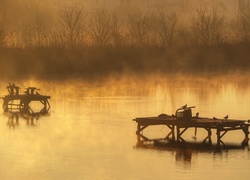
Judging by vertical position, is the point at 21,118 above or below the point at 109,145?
above

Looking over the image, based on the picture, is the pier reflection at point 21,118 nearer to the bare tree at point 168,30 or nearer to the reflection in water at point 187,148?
the reflection in water at point 187,148

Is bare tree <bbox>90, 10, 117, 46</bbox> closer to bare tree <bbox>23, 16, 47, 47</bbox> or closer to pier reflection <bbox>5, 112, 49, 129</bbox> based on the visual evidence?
bare tree <bbox>23, 16, 47, 47</bbox>

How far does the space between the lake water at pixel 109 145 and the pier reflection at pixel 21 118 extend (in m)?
0.11

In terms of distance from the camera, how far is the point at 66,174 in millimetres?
31641

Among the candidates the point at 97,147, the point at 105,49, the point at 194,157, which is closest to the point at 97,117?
the point at 97,147

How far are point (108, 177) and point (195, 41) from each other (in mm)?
103018

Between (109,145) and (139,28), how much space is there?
101989 millimetres

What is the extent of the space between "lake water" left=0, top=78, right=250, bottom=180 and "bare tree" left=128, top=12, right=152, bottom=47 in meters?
66.1

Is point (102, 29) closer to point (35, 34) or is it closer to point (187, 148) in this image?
point (35, 34)

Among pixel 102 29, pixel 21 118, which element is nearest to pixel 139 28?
pixel 102 29

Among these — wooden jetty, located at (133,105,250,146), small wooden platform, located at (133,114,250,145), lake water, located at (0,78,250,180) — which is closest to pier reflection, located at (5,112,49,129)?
lake water, located at (0,78,250,180)

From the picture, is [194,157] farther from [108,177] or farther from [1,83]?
[1,83]

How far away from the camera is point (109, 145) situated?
128 ft

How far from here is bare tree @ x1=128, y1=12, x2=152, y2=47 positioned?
138 metres
